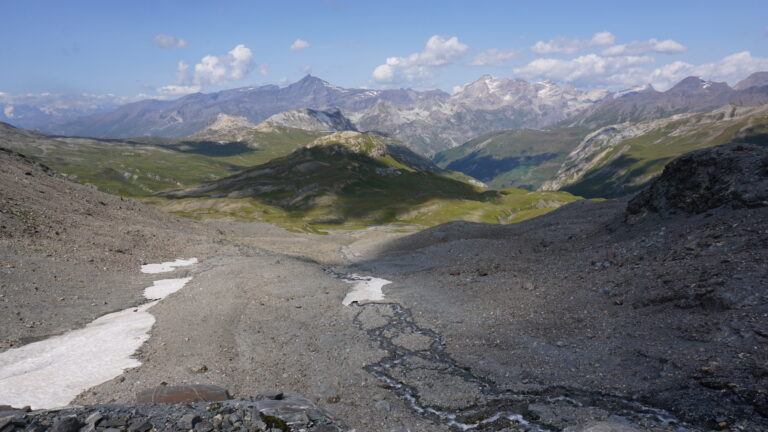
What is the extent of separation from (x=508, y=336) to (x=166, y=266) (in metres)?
43.1

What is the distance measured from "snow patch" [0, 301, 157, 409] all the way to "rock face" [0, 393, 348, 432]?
26.6 ft

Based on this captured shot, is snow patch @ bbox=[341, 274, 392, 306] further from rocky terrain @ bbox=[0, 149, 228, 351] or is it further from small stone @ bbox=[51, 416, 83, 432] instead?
small stone @ bbox=[51, 416, 83, 432]

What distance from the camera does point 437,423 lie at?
18.6 meters

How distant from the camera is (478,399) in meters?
20.6

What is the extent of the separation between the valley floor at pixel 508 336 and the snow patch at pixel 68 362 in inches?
44.6

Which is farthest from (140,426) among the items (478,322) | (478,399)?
(478,322)

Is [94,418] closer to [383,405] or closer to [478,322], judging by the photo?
[383,405]

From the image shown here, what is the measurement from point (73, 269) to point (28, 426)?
34147 mm

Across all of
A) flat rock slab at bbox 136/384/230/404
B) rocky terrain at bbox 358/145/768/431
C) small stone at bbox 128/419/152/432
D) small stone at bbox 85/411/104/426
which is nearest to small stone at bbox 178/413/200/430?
small stone at bbox 128/419/152/432

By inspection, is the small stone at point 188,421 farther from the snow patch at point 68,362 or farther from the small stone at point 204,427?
the snow patch at point 68,362

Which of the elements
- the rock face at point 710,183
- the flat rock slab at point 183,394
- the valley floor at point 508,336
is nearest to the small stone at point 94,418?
the flat rock slab at point 183,394

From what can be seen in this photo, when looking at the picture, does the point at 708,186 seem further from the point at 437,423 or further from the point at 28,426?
the point at 28,426

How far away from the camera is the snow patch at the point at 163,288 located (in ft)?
134

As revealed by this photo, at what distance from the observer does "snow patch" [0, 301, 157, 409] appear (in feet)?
68.5
